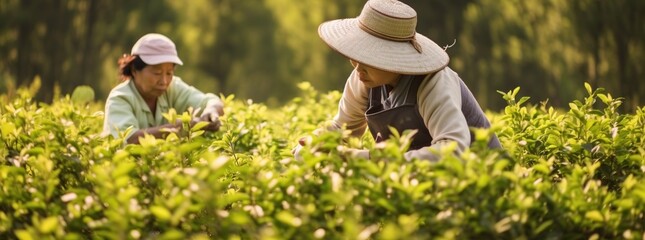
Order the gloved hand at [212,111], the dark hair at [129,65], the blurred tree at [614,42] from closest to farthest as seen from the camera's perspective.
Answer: the gloved hand at [212,111] → the dark hair at [129,65] → the blurred tree at [614,42]

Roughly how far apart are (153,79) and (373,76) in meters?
2.31

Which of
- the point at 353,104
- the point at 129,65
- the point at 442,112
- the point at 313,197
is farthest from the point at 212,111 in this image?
the point at 313,197

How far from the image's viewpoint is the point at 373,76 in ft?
10.4

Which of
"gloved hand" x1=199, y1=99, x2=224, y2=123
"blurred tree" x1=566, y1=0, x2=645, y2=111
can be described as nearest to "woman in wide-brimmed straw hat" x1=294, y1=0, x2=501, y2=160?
"gloved hand" x1=199, y1=99, x2=224, y2=123

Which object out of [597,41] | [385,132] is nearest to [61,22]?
[597,41]

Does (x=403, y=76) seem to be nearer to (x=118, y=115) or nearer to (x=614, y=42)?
(x=118, y=115)

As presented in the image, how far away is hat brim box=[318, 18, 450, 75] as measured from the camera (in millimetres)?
2988

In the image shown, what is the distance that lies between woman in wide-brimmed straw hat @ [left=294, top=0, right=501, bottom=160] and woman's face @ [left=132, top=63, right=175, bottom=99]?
2047 millimetres

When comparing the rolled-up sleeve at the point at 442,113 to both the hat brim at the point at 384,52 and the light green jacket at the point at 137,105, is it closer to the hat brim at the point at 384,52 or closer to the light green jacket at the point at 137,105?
the hat brim at the point at 384,52

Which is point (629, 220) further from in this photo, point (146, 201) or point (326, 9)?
point (326, 9)

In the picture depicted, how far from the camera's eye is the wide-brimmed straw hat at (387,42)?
3.00 meters

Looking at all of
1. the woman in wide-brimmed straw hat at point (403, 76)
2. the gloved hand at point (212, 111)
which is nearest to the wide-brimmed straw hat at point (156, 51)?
the gloved hand at point (212, 111)

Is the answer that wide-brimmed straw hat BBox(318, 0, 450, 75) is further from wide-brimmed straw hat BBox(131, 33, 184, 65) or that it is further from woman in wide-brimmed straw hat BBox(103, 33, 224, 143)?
wide-brimmed straw hat BBox(131, 33, 184, 65)

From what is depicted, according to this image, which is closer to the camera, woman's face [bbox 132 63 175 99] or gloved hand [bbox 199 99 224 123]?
gloved hand [bbox 199 99 224 123]
